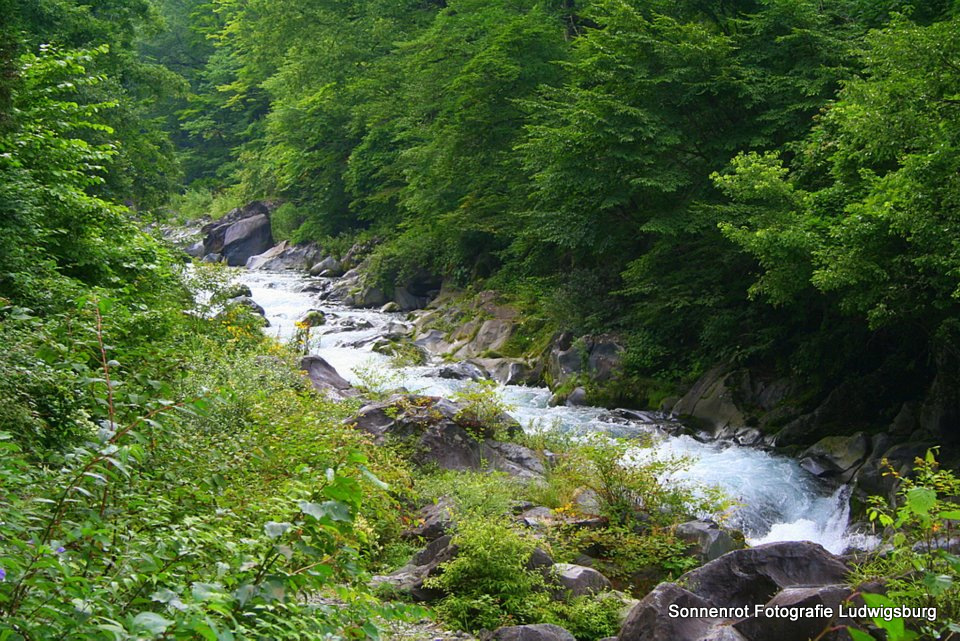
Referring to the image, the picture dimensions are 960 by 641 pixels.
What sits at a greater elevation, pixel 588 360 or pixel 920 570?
pixel 920 570

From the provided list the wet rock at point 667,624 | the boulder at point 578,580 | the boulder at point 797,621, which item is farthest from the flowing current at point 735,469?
the boulder at point 797,621

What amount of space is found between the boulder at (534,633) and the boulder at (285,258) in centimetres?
2768

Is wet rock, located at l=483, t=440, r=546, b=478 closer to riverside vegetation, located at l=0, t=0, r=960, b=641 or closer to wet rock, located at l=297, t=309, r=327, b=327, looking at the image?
riverside vegetation, located at l=0, t=0, r=960, b=641

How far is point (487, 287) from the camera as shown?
2220 centimetres

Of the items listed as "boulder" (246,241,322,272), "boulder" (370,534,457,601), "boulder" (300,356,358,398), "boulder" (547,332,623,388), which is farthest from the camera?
"boulder" (246,241,322,272)

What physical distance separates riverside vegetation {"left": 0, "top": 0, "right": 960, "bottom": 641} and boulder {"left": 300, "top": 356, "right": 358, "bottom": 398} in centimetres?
45

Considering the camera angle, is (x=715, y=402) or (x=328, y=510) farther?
(x=715, y=402)

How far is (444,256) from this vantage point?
80.6 feet

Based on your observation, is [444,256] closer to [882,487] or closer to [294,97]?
[294,97]

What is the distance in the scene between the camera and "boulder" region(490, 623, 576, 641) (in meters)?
5.24

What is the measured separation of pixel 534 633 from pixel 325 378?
8038mm

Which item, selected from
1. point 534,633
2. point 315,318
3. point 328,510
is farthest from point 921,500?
point 315,318

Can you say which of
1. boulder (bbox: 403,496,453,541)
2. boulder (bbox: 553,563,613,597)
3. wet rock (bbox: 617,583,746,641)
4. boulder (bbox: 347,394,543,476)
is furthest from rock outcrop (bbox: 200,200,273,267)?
wet rock (bbox: 617,583,746,641)

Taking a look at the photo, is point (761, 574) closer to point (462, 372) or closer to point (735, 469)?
point (735, 469)
